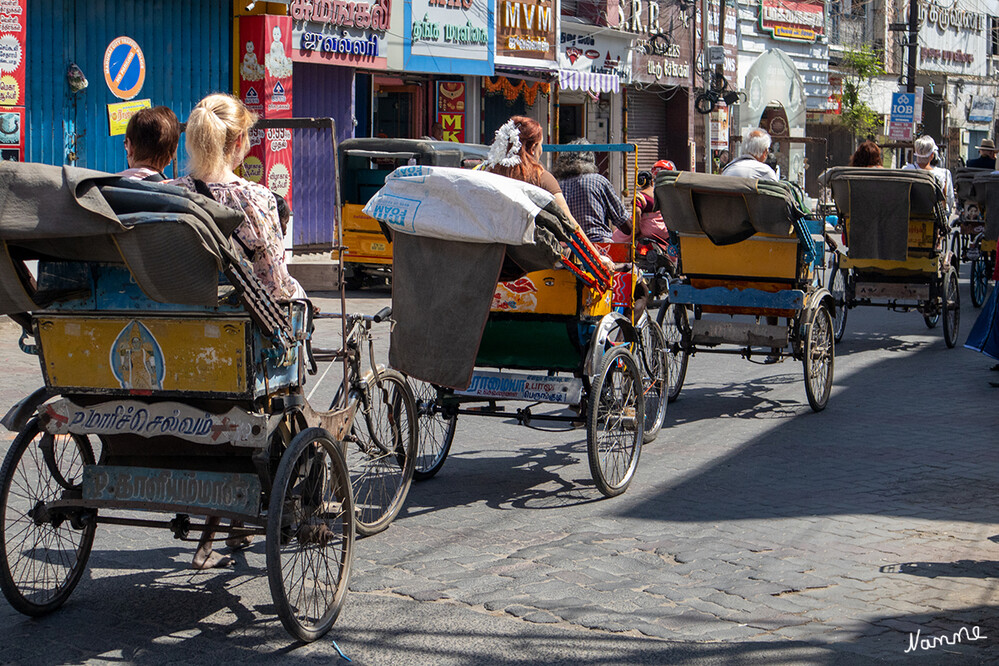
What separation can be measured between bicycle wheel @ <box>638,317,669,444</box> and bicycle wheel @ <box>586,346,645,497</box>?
81 centimetres

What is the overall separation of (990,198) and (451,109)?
12.3 meters

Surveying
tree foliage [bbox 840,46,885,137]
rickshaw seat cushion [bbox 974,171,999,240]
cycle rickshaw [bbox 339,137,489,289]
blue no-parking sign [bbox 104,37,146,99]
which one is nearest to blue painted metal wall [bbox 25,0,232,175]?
blue no-parking sign [bbox 104,37,146,99]

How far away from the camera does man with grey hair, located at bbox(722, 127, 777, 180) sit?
33.0 feet

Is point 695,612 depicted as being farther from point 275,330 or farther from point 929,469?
point 929,469

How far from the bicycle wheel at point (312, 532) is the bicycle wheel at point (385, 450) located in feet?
3.02

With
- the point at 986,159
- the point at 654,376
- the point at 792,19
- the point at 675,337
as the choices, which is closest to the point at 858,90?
the point at 792,19

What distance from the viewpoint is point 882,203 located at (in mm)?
11312

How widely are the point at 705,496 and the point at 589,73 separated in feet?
71.9

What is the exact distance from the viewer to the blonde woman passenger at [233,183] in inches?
183

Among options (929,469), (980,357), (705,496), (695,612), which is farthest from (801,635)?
(980,357)

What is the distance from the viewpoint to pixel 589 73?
27.5m

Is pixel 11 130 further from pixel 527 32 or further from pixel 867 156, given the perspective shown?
pixel 527 32

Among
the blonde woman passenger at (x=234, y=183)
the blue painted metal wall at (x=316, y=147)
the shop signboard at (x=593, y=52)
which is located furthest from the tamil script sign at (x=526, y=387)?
the shop signboard at (x=593, y=52)

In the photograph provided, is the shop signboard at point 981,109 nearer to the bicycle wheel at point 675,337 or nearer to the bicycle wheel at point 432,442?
the bicycle wheel at point 675,337
